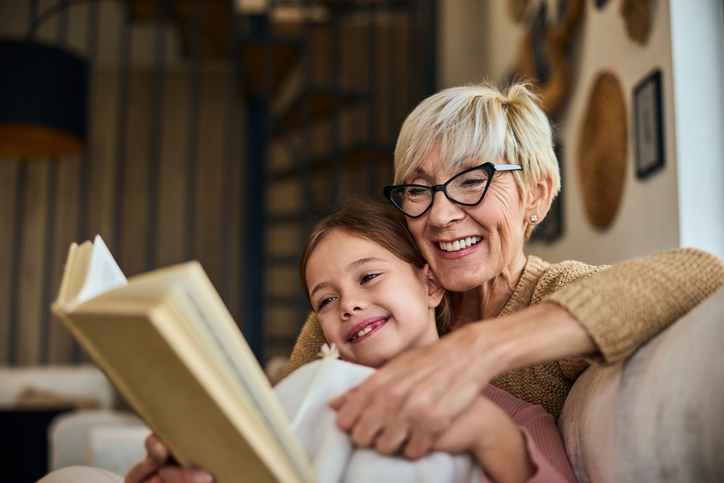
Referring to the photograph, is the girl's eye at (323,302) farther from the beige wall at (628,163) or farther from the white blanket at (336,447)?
the beige wall at (628,163)

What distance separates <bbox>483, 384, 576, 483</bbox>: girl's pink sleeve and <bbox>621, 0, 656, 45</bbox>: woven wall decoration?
1.62m

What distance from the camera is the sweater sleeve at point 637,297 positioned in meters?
0.81

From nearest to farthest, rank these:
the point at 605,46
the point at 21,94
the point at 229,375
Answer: the point at 229,375, the point at 605,46, the point at 21,94

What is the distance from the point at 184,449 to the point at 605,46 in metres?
2.41

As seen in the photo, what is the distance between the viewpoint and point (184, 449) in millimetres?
Answer: 735

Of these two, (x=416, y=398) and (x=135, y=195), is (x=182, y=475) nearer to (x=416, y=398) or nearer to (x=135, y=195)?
(x=416, y=398)

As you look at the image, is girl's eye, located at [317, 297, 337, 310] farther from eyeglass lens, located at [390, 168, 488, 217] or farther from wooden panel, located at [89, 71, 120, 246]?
wooden panel, located at [89, 71, 120, 246]

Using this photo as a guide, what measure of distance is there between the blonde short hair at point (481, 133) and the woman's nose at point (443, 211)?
0.23 feet

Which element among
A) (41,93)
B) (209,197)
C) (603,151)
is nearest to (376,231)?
(603,151)

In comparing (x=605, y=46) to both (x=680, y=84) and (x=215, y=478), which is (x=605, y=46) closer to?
(x=680, y=84)

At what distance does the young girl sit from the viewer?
29.1 inches

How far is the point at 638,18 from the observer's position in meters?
2.20

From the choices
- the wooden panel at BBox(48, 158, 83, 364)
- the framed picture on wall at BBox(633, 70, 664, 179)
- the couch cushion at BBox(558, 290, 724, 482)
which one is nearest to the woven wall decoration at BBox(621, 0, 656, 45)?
the framed picture on wall at BBox(633, 70, 664, 179)

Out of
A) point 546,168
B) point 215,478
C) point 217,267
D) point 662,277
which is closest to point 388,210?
point 546,168
